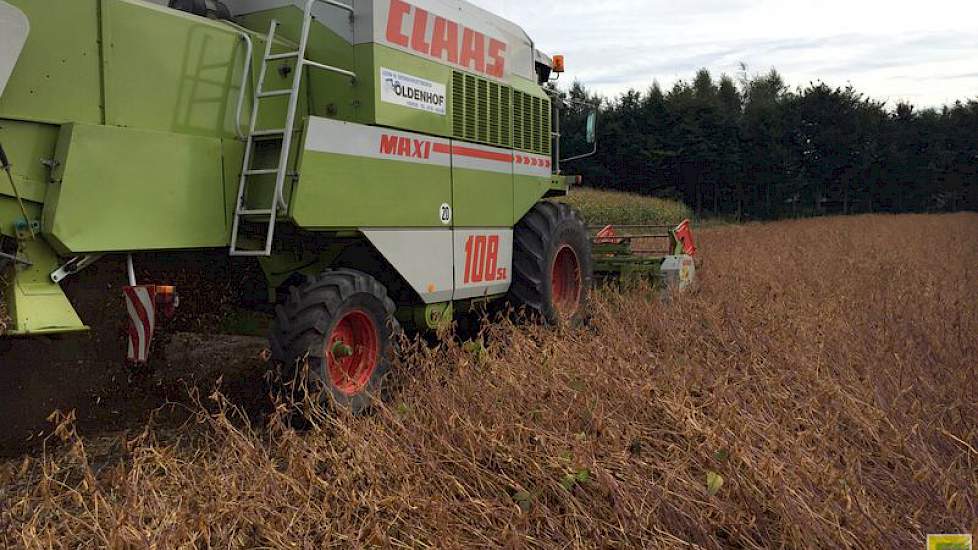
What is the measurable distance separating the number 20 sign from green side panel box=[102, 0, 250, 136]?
1.90m

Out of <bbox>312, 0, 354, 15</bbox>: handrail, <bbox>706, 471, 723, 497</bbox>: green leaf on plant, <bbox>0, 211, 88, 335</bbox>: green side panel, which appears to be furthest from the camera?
<bbox>312, 0, 354, 15</bbox>: handrail

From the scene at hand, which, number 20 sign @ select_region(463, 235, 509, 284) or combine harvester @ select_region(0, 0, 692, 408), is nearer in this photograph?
combine harvester @ select_region(0, 0, 692, 408)

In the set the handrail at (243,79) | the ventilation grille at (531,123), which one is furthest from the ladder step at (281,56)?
the ventilation grille at (531,123)

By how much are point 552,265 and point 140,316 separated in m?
3.50

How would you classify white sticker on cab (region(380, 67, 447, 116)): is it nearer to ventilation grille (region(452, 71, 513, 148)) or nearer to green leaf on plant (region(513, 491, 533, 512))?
ventilation grille (region(452, 71, 513, 148))

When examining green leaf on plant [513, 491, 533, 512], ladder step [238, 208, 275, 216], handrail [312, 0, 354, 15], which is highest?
handrail [312, 0, 354, 15]

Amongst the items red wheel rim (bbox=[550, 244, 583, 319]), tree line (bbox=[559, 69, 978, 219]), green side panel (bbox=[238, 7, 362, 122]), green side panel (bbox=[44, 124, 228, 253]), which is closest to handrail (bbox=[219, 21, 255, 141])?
green side panel (bbox=[44, 124, 228, 253])

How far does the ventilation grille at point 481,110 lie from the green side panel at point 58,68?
2.36m

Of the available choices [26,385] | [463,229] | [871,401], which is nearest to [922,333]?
[871,401]

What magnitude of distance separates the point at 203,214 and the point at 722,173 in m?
38.7

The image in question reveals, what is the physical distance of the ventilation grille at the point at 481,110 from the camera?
5.36 metres

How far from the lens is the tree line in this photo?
1535 inches

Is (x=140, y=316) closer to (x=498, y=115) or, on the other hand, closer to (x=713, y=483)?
(x=713, y=483)

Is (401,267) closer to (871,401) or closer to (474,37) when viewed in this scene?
(474,37)
